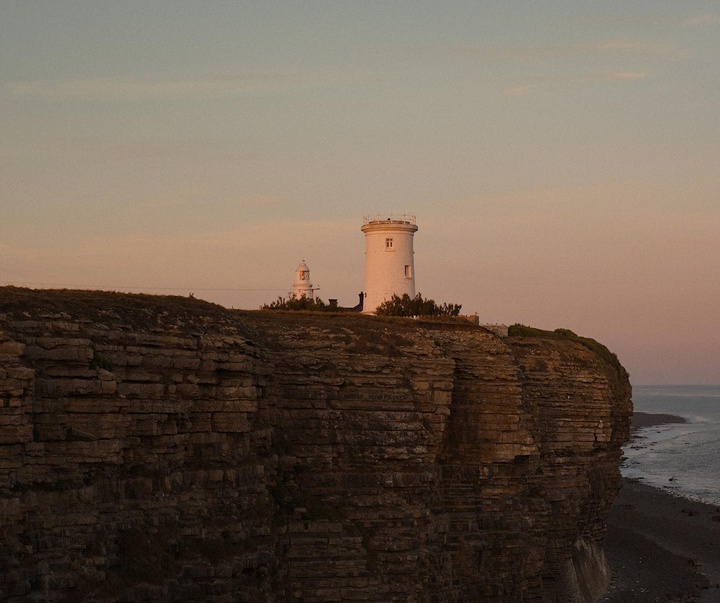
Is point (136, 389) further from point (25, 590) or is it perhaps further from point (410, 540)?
point (410, 540)

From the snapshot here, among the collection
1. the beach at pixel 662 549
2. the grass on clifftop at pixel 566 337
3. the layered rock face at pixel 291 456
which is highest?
the grass on clifftop at pixel 566 337

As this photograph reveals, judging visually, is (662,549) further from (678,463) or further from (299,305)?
(678,463)

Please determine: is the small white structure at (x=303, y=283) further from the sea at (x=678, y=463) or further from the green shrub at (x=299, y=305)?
the sea at (x=678, y=463)

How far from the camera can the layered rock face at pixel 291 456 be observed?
105 feet

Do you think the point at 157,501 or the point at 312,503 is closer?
the point at 157,501

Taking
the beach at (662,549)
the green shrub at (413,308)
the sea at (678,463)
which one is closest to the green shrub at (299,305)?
the green shrub at (413,308)

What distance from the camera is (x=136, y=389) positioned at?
3450cm

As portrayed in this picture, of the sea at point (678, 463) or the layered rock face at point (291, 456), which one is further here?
the sea at point (678, 463)

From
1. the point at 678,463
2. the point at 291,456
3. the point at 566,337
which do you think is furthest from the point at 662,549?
the point at 678,463

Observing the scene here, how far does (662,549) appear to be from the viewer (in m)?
76.9

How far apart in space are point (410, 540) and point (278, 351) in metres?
9.27

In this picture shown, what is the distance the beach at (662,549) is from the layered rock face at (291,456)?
314cm

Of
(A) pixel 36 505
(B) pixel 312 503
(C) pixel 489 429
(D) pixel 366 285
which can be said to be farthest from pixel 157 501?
(D) pixel 366 285

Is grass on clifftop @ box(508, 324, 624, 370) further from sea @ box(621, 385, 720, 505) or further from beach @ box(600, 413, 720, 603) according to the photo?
sea @ box(621, 385, 720, 505)
